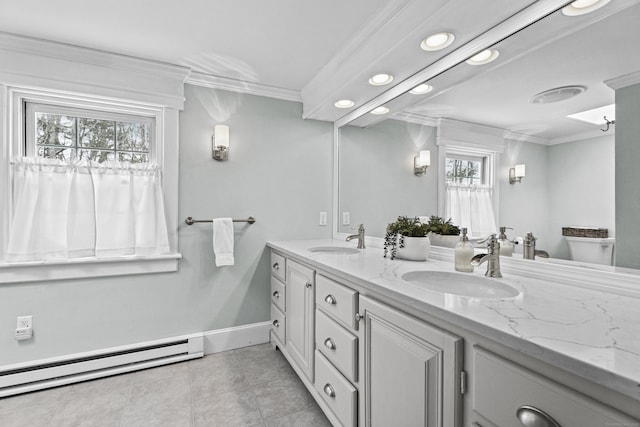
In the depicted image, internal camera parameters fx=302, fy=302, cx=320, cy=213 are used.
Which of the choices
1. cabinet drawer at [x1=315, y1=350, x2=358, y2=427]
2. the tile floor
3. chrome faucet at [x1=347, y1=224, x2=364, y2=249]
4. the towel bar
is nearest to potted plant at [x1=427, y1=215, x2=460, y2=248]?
chrome faucet at [x1=347, y1=224, x2=364, y2=249]

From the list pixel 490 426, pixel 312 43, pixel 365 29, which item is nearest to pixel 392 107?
pixel 365 29

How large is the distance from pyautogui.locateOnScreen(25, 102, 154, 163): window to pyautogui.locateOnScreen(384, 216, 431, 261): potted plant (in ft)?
6.12

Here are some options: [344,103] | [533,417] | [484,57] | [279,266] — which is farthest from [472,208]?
[279,266]

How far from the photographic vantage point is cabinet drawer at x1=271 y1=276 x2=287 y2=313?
219 centimetres

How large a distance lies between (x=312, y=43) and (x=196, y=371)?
2320mm

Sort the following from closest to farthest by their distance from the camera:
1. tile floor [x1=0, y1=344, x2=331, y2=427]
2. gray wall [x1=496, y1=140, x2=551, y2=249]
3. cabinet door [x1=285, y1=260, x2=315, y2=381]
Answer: gray wall [x1=496, y1=140, x2=551, y2=249], tile floor [x1=0, y1=344, x2=331, y2=427], cabinet door [x1=285, y1=260, x2=315, y2=381]

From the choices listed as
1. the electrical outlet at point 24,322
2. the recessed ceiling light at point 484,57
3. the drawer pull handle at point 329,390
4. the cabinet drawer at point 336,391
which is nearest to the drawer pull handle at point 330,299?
the cabinet drawer at point 336,391

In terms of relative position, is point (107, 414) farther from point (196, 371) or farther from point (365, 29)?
point (365, 29)

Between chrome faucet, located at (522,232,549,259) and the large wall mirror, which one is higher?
the large wall mirror

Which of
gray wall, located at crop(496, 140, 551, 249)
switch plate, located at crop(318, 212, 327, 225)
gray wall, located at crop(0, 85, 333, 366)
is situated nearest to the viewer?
gray wall, located at crop(496, 140, 551, 249)

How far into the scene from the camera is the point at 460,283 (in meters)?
1.30

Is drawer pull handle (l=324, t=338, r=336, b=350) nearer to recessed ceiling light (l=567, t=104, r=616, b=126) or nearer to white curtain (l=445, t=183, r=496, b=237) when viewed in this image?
white curtain (l=445, t=183, r=496, b=237)

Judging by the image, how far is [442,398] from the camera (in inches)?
33.9

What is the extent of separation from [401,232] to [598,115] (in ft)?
3.07
